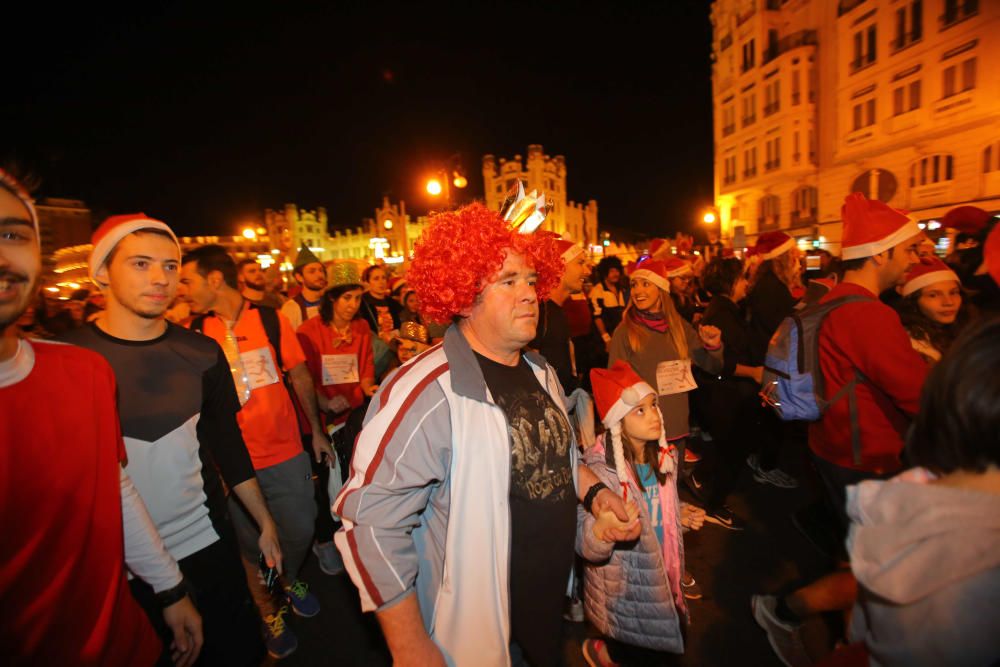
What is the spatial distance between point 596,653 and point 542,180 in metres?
84.5

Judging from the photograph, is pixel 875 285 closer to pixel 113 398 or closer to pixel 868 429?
pixel 868 429

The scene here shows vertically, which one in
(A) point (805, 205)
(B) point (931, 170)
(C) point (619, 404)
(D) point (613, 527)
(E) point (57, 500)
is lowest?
(D) point (613, 527)

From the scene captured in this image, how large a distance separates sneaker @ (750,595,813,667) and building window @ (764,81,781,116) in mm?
32273

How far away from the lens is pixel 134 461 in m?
2.05

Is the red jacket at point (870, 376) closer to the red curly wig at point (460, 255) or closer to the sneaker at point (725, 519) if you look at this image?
the sneaker at point (725, 519)

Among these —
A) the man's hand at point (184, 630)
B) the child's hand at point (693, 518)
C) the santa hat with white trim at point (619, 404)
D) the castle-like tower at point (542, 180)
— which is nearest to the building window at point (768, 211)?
the child's hand at point (693, 518)

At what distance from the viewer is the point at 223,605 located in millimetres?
2281

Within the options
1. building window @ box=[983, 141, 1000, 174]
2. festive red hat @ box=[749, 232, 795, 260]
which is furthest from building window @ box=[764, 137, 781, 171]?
festive red hat @ box=[749, 232, 795, 260]

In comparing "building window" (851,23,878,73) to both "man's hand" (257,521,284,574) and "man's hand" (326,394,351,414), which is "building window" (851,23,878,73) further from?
"man's hand" (257,521,284,574)

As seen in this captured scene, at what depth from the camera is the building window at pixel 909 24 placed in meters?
19.8

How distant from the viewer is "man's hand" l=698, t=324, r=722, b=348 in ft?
14.0

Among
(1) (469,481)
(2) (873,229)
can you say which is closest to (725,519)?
(2) (873,229)

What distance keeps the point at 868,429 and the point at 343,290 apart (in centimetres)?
409

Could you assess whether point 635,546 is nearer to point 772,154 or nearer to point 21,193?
point 21,193
